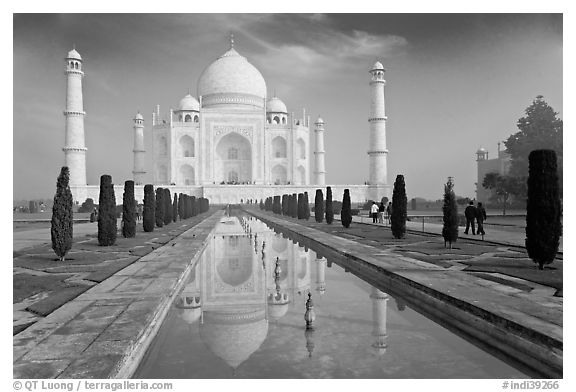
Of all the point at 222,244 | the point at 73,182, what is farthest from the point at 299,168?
the point at 222,244

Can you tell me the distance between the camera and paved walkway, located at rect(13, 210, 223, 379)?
2.96 m

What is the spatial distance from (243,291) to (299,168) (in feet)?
135

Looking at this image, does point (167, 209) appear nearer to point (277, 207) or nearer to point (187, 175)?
point (277, 207)

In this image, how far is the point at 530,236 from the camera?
6855 mm

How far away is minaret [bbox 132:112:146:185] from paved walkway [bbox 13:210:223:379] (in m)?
40.8

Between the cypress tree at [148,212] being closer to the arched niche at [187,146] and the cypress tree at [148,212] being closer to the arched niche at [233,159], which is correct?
the arched niche at [187,146]

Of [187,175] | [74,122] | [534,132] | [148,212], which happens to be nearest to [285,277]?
[148,212]

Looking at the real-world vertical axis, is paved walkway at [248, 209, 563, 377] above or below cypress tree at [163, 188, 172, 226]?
below

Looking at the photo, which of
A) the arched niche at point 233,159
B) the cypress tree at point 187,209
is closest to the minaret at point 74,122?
the cypress tree at point 187,209

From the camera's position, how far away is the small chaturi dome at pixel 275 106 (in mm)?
49469

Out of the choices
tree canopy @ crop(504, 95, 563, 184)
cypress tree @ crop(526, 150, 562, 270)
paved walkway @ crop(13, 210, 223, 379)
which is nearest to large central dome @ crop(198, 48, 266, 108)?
tree canopy @ crop(504, 95, 563, 184)

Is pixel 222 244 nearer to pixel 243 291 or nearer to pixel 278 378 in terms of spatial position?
pixel 243 291

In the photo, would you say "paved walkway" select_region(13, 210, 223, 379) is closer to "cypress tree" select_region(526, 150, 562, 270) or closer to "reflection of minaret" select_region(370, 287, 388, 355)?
"reflection of minaret" select_region(370, 287, 388, 355)

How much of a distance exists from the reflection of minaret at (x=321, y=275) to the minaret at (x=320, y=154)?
3880 centimetres
